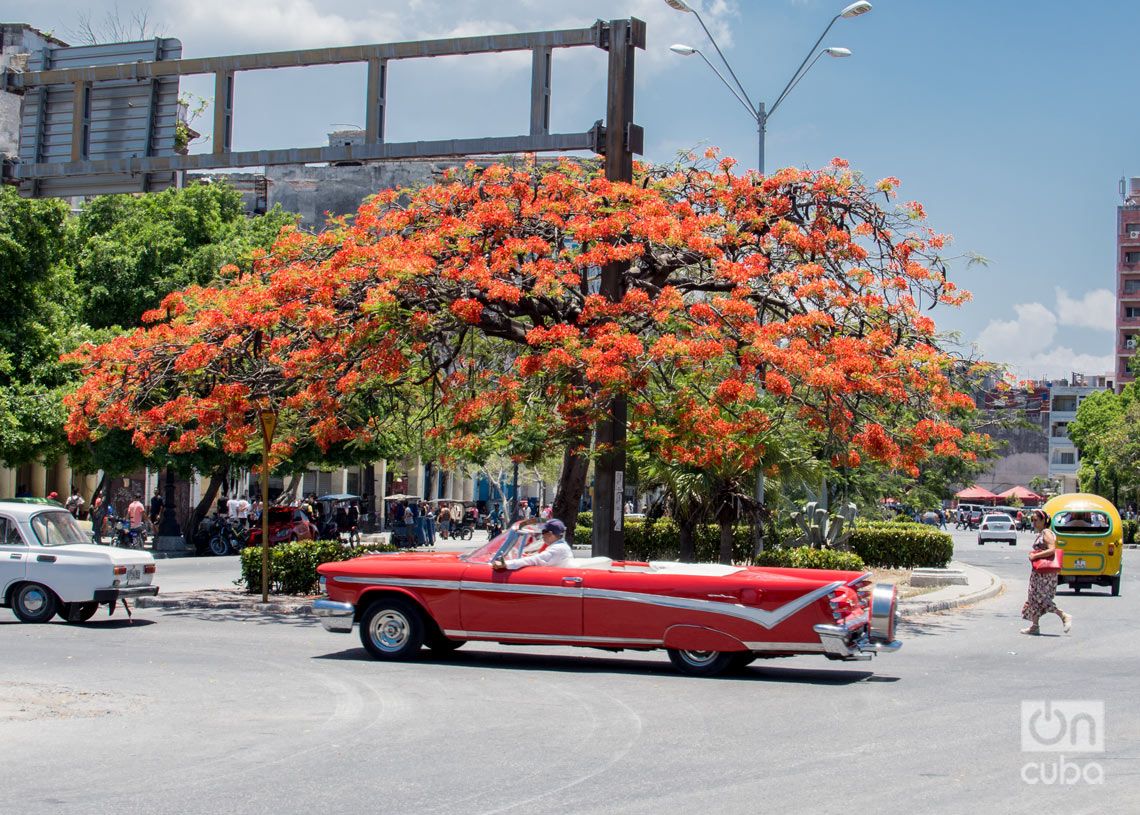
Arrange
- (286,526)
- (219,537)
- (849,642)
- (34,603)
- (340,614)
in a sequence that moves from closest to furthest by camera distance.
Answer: (849,642) < (340,614) < (34,603) < (286,526) < (219,537)

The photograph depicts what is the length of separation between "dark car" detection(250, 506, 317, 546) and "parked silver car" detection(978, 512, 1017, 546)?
34.6 m

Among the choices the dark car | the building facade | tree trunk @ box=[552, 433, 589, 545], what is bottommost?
the dark car

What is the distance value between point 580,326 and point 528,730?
8890 mm

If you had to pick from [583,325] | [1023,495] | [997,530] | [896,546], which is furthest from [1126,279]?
[583,325]

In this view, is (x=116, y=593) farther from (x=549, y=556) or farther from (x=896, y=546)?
(x=896, y=546)

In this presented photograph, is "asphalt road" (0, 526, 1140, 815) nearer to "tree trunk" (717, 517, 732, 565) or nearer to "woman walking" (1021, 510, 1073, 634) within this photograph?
"woman walking" (1021, 510, 1073, 634)

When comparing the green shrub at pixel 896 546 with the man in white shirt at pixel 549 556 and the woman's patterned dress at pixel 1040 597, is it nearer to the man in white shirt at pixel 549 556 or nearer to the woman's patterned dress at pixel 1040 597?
the woman's patterned dress at pixel 1040 597

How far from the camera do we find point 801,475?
22.0 meters

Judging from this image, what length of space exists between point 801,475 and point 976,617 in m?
4.79

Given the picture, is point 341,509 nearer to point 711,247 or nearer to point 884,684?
point 711,247

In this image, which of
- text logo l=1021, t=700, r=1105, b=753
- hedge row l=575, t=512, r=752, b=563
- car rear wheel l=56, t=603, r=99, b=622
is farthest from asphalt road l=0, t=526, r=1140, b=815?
hedge row l=575, t=512, r=752, b=563

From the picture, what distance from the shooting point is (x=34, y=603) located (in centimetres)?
1445

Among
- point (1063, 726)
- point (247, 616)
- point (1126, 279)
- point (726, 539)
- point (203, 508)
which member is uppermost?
point (1126, 279)

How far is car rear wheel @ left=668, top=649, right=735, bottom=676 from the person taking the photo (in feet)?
35.7
